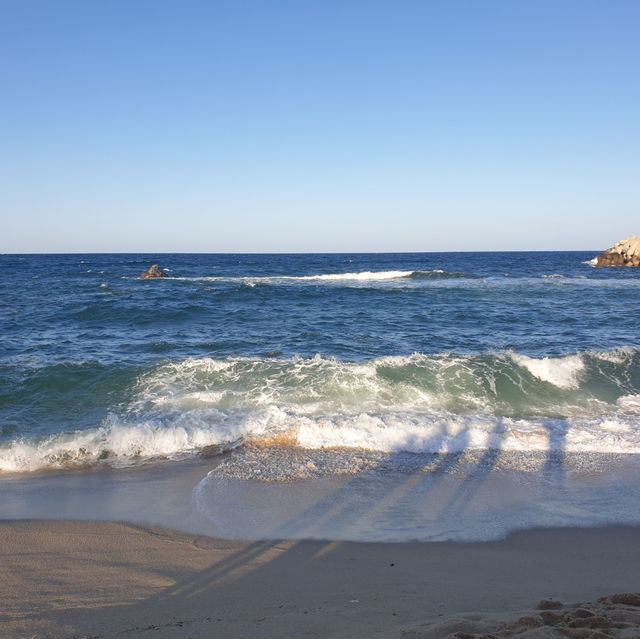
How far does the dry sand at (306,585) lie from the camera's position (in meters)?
3.15

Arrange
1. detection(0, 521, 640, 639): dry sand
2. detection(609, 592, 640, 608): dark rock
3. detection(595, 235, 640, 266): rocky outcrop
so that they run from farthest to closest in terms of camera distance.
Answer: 1. detection(595, 235, 640, 266): rocky outcrop
2. detection(609, 592, 640, 608): dark rock
3. detection(0, 521, 640, 639): dry sand

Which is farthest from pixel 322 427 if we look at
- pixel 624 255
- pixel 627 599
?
pixel 624 255

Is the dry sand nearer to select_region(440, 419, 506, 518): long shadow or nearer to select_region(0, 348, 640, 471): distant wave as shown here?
select_region(440, 419, 506, 518): long shadow

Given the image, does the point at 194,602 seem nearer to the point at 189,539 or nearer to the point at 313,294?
the point at 189,539

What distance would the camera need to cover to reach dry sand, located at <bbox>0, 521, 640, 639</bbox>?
3.15 meters

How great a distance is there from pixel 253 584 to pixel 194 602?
0.49 metres

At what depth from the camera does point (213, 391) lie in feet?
30.5

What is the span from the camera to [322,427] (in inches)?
293

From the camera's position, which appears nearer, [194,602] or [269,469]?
[194,602]

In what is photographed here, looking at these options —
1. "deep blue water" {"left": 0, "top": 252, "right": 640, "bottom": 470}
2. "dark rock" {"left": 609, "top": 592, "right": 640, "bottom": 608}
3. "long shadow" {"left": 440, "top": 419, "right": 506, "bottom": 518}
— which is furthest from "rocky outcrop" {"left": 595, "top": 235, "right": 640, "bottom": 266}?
"dark rock" {"left": 609, "top": 592, "right": 640, "bottom": 608}

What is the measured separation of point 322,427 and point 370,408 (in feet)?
4.61

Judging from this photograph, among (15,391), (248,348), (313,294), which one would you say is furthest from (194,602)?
(313,294)

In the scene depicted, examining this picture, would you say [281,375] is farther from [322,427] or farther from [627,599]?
[627,599]

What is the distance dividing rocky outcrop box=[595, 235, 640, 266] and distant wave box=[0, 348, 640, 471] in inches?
1759
